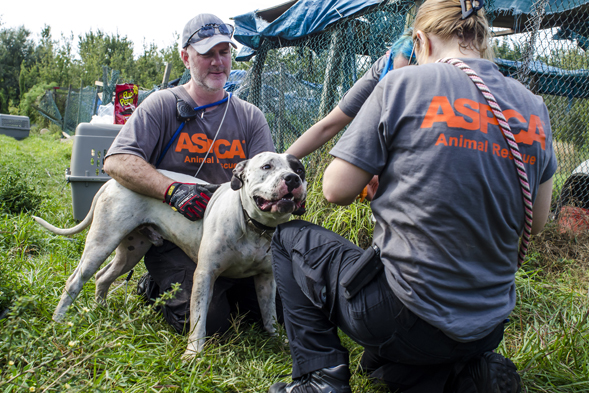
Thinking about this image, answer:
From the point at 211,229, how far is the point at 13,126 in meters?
17.3

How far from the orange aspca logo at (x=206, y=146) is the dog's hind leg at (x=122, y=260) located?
708mm

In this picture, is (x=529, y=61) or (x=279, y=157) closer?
(x=279, y=157)

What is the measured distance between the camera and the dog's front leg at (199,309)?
7.52 feet

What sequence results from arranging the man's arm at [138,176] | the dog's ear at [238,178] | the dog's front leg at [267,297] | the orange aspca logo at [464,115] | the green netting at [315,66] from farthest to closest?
1. the green netting at [315,66]
2. the dog's front leg at [267,297]
3. the man's arm at [138,176]
4. the dog's ear at [238,178]
5. the orange aspca logo at [464,115]

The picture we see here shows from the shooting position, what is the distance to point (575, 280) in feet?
10.7

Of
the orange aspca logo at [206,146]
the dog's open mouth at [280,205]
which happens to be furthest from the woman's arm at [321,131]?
the orange aspca logo at [206,146]

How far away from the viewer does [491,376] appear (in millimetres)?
1587

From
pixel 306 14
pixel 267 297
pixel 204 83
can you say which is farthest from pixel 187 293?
pixel 306 14

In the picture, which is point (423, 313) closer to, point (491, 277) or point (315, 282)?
point (491, 277)

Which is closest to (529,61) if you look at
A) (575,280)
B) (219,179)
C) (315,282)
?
(575,280)

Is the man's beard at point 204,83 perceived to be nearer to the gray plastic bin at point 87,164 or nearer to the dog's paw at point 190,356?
the dog's paw at point 190,356

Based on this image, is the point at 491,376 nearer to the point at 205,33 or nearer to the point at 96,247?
the point at 96,247

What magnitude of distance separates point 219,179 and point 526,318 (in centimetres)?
237

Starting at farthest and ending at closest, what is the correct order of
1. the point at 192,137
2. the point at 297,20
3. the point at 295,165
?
the point at 297,20 → the point at 192,137 → the point at 295,165
